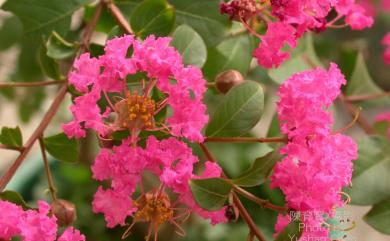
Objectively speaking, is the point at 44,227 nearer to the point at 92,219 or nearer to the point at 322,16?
the point at 322,16

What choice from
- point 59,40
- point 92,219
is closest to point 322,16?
point 59,40

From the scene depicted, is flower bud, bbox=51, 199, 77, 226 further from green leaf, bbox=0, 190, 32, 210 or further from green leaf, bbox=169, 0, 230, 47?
green leaf, bbox=169, 0, 230, 47

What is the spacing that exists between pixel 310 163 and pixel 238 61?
0.32m

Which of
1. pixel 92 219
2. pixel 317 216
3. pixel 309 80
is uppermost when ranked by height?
pixel 309 80

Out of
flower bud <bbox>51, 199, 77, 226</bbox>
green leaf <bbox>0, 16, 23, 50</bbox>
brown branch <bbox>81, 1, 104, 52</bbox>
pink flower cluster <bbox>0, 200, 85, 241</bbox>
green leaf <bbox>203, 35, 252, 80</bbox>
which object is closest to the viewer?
pink flower cluster <bbox>0, 200, 85, 241</bbox>

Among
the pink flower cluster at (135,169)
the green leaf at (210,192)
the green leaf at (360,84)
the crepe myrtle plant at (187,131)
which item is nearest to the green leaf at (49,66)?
the crepe myrtle plant at (187,131)

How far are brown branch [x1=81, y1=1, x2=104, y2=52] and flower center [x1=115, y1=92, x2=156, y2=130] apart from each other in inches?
5.9

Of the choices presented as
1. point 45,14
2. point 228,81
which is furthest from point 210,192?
point 45,14

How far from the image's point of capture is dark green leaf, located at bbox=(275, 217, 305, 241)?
0.71m

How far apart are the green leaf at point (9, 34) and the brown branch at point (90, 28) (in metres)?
0.50

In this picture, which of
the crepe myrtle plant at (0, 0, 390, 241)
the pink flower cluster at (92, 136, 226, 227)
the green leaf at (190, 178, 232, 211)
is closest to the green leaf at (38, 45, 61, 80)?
the crepe myrtle plant at (0, 0, 390, 241)

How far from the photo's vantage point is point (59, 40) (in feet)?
2.90

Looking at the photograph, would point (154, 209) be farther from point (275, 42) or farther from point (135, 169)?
point (275, 42)

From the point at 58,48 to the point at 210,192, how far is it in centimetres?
32
